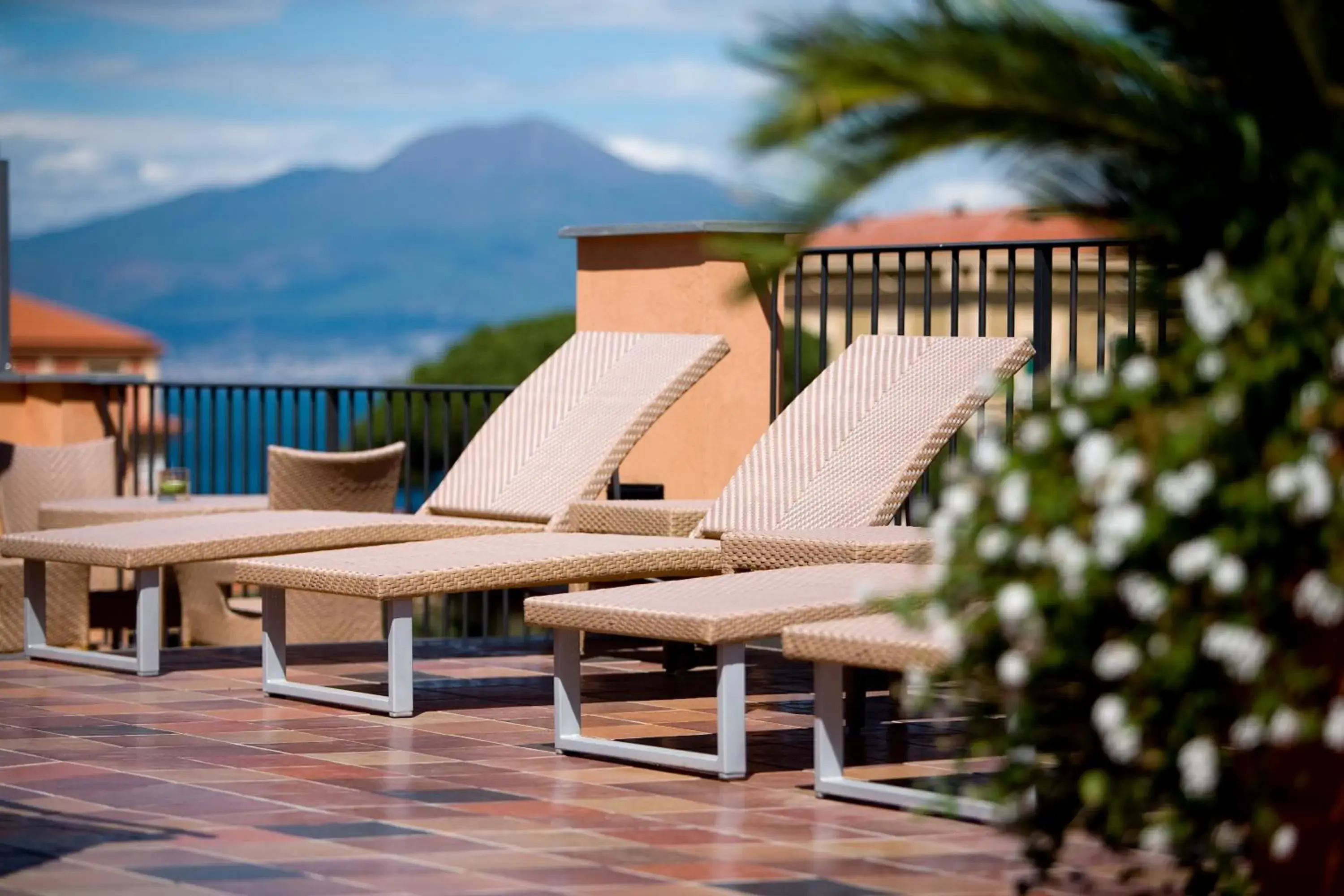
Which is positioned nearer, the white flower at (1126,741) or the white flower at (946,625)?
the white flower at (1126,741)

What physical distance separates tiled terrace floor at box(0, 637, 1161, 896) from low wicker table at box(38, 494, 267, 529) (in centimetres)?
162

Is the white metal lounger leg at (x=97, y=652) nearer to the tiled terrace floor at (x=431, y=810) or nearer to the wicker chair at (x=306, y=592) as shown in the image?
the tiled terrace floor at (x=431, y=810)

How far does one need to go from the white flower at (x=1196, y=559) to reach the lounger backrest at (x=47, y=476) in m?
6.95

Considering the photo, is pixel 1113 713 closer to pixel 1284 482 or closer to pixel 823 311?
pixel 1284 482

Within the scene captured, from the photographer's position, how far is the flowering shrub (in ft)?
8.57

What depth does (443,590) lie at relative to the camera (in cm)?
545

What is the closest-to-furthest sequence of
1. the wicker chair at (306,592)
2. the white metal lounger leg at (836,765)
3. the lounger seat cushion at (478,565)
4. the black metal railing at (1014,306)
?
the black metal railing at (1014,306) → the white metal lounger leg at (836,765) → the lounger seat cushion at (478,565) → the wicker chair at (306,592)

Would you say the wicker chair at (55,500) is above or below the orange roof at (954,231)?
below

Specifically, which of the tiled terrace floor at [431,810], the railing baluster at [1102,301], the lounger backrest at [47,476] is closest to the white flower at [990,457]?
the tiled terrace floor at [431,810]

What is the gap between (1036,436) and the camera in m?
2.82

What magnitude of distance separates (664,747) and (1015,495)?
2.66m

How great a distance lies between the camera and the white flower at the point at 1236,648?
2.58 metres

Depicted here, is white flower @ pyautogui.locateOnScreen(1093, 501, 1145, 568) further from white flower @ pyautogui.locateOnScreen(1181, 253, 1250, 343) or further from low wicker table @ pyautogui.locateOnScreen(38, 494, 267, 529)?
low wicker table @ pyautogui.locateOnScreen(38, 494, 267, 529)

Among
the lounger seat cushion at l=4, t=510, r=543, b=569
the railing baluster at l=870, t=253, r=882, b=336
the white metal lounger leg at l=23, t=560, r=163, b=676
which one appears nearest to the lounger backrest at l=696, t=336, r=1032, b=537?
the railing baluster at l=870, t=253, r=882, b=336
